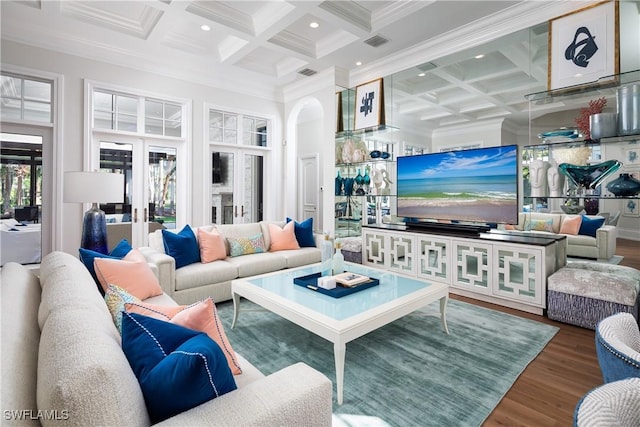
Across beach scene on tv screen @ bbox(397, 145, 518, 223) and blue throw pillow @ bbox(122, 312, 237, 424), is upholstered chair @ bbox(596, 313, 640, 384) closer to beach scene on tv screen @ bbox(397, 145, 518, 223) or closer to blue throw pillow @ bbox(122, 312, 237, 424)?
blue throw pillow @ bbox(122, 312, 237, 424)

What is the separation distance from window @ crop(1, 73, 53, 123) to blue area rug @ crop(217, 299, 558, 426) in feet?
10.6

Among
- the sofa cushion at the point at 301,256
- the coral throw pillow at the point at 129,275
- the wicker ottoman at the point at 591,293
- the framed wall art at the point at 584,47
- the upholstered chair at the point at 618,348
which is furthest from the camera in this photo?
A: the sofa cushion at the point at 301,256

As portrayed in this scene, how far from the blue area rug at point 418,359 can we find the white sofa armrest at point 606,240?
0.98 metres

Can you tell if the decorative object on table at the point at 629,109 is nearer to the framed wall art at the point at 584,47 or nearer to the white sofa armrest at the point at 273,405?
the framed wall art at the point at 584,47

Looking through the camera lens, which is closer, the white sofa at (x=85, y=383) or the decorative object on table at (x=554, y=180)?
the white sofa at (x=85, y=383)

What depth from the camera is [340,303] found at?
2.26 meters

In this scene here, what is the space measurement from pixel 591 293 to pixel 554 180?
1131 mm

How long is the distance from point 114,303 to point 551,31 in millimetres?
4236

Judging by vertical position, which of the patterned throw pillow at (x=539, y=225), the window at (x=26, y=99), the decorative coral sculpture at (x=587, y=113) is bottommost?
the patterned throw pillow at (x=539, y=225)

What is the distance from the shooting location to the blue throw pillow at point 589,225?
309cm

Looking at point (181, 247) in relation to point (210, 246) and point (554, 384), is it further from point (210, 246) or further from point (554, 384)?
point (554, 384)

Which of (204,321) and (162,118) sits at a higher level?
(162,118)

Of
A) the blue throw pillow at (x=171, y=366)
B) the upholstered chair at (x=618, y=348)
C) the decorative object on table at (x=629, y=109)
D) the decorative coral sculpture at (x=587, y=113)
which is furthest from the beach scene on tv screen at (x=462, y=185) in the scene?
the blue throw pillow at (x=171, y=366)

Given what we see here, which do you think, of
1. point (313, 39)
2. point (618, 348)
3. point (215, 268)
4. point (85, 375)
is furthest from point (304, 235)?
point (85, 375)
